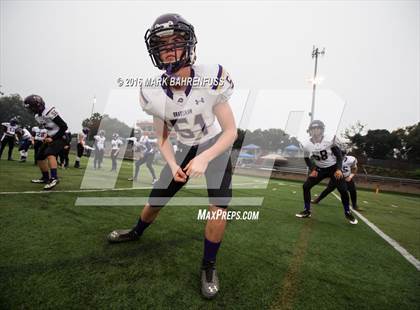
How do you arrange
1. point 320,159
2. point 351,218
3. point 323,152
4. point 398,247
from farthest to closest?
point 320,159
point 323,152
point 351,218
point 398,247

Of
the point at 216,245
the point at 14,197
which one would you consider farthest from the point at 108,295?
the point at 14,197

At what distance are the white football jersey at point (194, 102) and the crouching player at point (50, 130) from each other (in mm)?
4038

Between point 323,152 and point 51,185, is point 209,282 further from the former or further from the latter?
point 51,185

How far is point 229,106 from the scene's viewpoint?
7.17ft

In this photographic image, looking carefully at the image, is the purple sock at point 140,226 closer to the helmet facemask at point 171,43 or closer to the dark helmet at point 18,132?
the helmet facemask at point 171,43

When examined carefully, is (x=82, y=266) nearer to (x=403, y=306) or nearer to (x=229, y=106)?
(x=229, y=106)

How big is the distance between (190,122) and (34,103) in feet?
15.8

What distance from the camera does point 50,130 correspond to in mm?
5535

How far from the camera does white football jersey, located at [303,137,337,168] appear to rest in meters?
5.49

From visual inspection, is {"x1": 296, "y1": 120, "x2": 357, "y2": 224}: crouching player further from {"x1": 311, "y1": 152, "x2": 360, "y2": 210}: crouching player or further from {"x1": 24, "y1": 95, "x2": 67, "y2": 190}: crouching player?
{"x1": 24, "y1": 95, "x2": 67, "y2": 190}: crouching player

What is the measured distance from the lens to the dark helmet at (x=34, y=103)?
205 inches

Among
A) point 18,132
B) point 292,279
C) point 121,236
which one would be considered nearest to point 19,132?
point 18,132

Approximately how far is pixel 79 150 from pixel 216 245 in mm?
12739

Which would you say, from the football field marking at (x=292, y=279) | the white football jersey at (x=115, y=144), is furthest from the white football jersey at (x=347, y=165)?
the white football jersey at (x=115, y=144)
